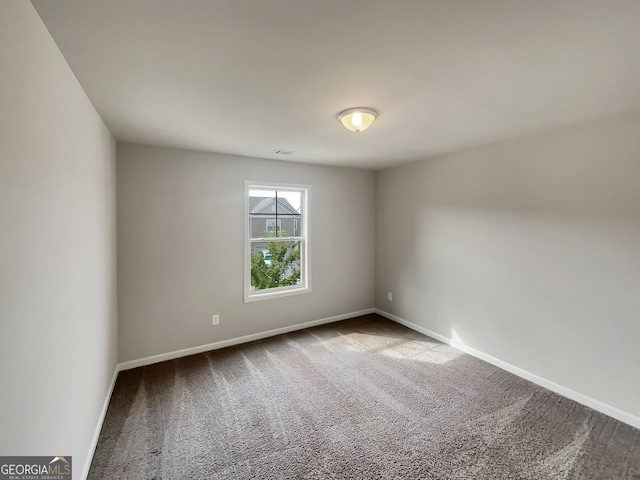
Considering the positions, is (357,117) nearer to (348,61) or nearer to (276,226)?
(348,61)

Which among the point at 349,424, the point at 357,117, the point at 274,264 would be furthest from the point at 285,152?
the point at 349,424

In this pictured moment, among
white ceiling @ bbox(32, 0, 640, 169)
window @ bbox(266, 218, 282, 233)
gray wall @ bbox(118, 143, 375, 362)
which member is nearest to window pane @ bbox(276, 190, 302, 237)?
window @ bbox(266, 218, 282, 233)

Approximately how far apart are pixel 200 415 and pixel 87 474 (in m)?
0.72

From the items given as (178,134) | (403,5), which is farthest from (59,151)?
(403,5)

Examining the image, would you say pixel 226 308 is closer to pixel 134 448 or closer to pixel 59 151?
pixel 134 448

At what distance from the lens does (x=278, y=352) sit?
3.34 m

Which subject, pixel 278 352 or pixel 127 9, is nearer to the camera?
pixel 127 9

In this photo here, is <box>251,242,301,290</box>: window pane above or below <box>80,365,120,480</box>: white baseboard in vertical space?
above

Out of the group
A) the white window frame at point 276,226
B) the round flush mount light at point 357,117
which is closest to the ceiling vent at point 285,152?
the white window frame at point 276,226

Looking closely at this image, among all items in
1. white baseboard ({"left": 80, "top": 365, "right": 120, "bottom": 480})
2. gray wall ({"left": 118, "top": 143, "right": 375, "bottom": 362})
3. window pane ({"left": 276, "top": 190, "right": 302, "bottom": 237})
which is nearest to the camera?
white baseboard ({"left": 80, "top": 365, "right": 120, "bottom": 480})

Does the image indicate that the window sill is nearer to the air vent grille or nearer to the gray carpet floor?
the gray carpet floor

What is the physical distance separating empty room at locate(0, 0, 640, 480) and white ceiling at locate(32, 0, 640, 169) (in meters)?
0.01

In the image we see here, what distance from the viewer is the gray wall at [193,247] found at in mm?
2961

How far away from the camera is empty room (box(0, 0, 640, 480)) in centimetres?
116
